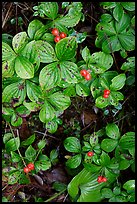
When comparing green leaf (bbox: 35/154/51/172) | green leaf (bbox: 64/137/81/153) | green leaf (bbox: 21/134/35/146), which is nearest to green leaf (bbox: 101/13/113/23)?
green leaf (bbox: 64/137/81/153)


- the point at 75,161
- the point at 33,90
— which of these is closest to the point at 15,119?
the point at 33,90

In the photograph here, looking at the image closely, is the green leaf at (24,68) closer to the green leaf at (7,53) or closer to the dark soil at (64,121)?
the green leaf at (7,53)

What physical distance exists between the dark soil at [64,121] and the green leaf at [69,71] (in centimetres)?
42

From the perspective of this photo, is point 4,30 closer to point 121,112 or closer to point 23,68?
point 23,68

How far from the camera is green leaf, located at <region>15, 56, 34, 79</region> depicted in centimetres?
195

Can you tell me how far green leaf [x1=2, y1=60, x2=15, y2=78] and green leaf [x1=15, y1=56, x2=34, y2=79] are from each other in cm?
5

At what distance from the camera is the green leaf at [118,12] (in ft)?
6.77

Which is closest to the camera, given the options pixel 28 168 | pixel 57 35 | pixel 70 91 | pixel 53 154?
pixel 57 35

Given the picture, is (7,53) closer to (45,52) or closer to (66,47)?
(45,52)

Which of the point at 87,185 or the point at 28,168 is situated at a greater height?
the point at 28,168

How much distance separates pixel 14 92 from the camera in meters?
2.11

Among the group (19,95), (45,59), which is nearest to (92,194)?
(19,95)

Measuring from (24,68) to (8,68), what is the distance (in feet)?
0.39

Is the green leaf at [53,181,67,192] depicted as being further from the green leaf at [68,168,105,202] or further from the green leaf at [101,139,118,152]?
the green leaf at [101,139,118,152]
